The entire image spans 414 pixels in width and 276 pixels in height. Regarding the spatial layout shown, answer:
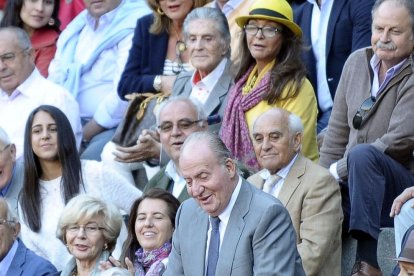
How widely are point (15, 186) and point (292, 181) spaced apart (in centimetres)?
247

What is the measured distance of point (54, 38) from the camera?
1223 centimetres

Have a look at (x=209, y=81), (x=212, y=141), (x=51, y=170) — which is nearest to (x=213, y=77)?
(x=209, y=81)

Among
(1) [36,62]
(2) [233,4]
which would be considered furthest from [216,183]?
(1) [36,62]

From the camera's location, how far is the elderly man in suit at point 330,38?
32.8ft

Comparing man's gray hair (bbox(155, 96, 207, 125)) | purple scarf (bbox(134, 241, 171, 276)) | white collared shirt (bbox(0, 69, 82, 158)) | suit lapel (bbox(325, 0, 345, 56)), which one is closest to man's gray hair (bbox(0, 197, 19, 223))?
purple scarf (bbox(134, 241, 171, 276))

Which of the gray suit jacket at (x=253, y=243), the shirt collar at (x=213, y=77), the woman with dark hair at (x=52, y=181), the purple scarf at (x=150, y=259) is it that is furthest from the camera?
the shirt collar at (x=213, y=77)

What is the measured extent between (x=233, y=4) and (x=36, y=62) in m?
2.30

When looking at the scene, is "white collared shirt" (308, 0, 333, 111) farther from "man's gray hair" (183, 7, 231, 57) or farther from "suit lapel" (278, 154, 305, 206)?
"suit lapel" (278, 154, 305, 206)

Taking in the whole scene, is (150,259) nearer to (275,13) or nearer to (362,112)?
(362,112)

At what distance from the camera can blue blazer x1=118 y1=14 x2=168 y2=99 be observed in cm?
1068

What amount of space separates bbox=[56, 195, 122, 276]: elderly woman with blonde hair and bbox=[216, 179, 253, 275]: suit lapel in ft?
5.28

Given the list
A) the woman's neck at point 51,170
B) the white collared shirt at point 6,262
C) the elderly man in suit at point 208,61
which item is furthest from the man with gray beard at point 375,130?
the white collared shirt at point 6,262

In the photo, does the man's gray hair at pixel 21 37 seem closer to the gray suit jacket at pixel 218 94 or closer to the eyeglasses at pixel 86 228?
the gray suit jacket at pixel 218 94

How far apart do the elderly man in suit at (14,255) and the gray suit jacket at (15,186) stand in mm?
688
